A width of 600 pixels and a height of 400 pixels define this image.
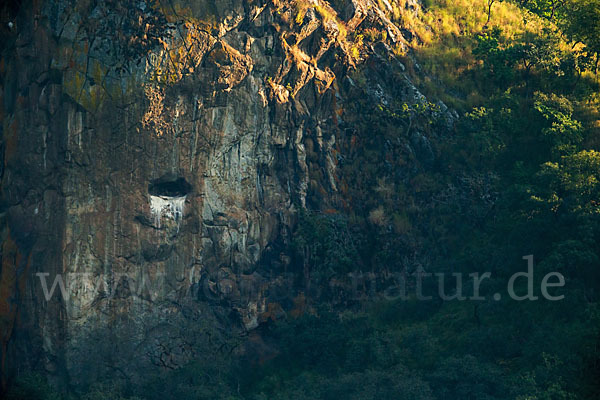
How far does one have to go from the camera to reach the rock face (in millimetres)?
32469

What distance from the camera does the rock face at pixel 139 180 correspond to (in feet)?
107

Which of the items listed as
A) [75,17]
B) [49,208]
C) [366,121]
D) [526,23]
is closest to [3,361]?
[49,208]

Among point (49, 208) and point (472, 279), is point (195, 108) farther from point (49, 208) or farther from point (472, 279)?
point (472, 279)

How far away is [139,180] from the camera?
33.0 meters

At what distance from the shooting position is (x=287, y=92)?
3550 centimetres

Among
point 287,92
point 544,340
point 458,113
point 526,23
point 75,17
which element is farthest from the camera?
point 526,23

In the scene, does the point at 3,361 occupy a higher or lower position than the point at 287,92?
lower

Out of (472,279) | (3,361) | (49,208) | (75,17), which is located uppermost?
(75,17)

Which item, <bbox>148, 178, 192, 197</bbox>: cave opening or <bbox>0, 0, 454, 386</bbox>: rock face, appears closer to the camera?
<bbox>0, 0, 454, 386</bbox>: rock face

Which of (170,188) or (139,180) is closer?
(139,180)

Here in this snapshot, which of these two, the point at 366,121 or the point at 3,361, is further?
the point at 366,121

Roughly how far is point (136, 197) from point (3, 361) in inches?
300

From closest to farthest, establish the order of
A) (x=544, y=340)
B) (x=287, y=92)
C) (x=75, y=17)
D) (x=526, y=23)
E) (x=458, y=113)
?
1. (x=544, y=340)
2. (x=75, y=17)
3. (x=287, y=92)
4. (x=458, y=113)
5. (x=526, y=23)

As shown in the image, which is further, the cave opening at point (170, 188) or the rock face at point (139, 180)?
the cave opening at point (170, 188)
